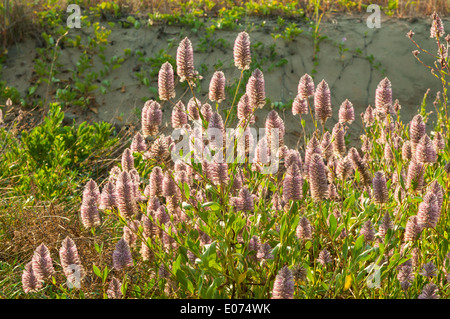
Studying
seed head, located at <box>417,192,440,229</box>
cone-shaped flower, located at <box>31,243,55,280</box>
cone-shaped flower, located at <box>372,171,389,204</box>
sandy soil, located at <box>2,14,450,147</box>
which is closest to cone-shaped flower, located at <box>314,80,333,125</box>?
cone-shaped flower, located at <box>372,171,389,204</box>

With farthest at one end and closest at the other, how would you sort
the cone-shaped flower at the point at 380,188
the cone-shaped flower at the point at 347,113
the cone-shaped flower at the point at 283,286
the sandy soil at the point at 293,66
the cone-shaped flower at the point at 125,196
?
the sandy soil at the point at 293,66 < the cone-shaped flower at the point at 347,113 < the cone-shaped flower at the point at 380,188 < the cone-shaped flower at the point at 125,196 < the cone-shaped flower at the point at 283,286

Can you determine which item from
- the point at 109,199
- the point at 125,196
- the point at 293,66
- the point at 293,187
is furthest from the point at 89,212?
the point at 293,66

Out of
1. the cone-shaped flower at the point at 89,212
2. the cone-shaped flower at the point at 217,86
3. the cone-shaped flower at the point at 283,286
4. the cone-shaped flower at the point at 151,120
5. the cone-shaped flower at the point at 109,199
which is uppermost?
the cone-shaped flower at the point at 217,86

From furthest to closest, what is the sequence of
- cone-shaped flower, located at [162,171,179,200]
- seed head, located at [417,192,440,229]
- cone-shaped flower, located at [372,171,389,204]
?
cone-shaped flower, located at [162,171,179,200]
cone-shaped flower, located at [372,171,389,204]
seed head, located at [417,192,440,229]

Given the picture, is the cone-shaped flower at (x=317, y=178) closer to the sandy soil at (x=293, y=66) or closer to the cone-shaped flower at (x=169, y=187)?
the cone-shaped flower at (x=169, y=187)

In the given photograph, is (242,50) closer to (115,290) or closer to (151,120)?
(151,120)

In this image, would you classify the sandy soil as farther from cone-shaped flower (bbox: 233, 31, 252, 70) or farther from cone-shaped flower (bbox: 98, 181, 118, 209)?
cone-shaped flower (bbox: 98, 181, 118, 209)

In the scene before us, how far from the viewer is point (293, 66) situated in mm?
6949

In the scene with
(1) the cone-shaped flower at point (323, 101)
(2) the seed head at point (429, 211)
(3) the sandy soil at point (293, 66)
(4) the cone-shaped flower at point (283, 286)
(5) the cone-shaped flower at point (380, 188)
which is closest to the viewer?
(4) the cone-shaped flower at point (283, 286)

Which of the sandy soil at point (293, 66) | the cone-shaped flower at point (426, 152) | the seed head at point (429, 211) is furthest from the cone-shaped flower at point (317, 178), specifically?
the sandy soil at point (293, 66)

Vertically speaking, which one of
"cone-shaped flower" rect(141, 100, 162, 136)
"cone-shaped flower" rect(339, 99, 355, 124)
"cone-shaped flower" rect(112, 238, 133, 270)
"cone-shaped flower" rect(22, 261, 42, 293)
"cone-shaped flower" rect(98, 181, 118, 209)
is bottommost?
"cone-shaped flower" rect(22, 261, 42, 293)

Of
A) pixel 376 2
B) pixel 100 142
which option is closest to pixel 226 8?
pixel 376 2

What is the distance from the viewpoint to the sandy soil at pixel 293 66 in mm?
6484

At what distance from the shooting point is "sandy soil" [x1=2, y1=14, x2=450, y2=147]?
21.3 feet
